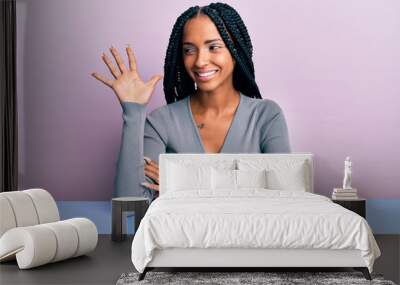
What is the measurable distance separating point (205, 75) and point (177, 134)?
652 mm

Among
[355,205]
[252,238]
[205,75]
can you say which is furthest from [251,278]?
[205,75]

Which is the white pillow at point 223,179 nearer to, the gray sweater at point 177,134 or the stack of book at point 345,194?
the gray sweater at point 177,134

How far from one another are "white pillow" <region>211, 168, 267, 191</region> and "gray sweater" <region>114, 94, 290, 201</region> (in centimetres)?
52

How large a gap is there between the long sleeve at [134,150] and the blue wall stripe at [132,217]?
0.29 m

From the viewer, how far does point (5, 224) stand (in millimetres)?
5035

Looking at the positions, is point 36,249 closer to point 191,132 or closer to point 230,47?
point 191,132

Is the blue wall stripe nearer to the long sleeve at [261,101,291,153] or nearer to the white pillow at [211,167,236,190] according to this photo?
the long sleeve at [261,101,291,153]

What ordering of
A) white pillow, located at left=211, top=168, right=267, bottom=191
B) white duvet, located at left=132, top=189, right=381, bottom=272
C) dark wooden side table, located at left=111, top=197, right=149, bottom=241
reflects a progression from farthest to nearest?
dark wooden side table, located at left=111, top=197, right=149, bottom=241
white pillow, located at left=211, top=168, right=267, bottom=191
white duvet, located at left=132, top=189, right=381, bottom=272

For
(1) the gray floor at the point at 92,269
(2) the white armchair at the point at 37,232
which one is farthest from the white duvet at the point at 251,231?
(2) the white armchair at the point at 37,232

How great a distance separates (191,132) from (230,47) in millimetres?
925

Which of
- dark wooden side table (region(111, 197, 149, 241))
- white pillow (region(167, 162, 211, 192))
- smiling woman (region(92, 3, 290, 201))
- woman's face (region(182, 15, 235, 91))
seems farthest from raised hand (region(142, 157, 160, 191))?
woman's face (region(182, 15, 235, 91))

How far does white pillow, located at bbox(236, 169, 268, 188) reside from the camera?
5.87 metres

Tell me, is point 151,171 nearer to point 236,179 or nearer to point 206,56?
point 236,179

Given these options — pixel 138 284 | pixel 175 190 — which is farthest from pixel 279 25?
pixel 138 284
